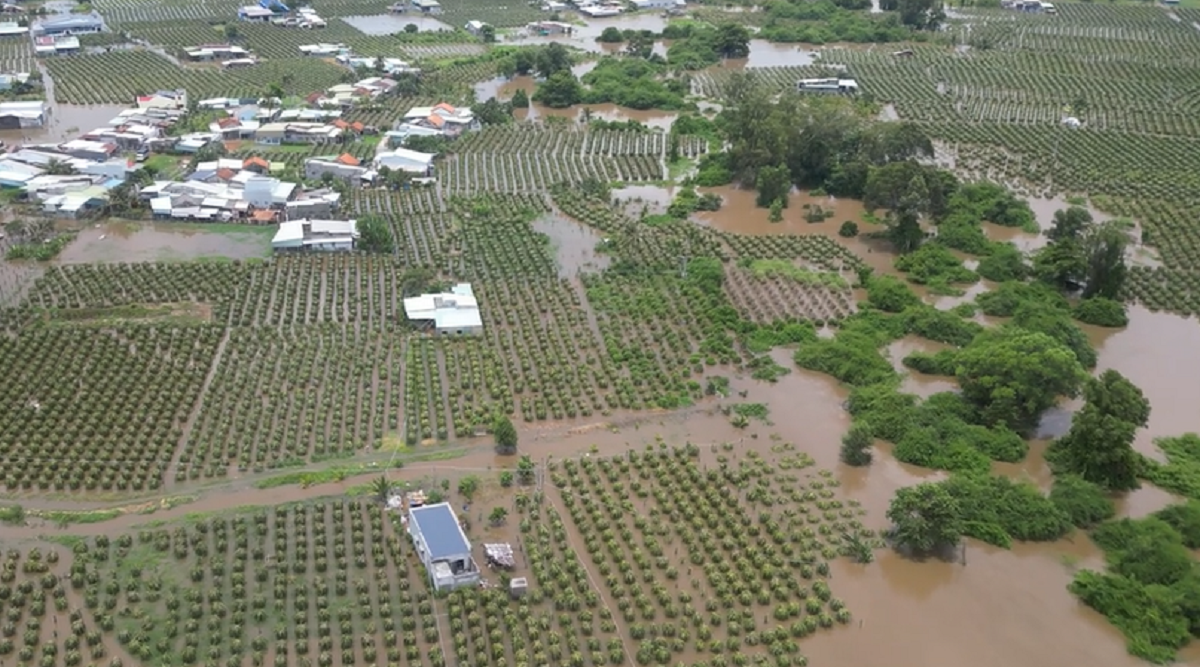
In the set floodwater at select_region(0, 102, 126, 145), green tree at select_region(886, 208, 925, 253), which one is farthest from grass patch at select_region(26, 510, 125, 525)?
floodwater at select_region(0, 102, 126, 145)

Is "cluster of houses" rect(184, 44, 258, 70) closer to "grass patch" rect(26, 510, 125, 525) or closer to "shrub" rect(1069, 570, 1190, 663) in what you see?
"grass patch" rect(26, 510, 125, 525)

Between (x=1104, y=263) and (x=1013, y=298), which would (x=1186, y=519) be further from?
(x=1104, y=263)

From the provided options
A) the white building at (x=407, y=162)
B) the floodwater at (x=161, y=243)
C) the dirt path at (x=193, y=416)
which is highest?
the white building at (x=407, y=162)

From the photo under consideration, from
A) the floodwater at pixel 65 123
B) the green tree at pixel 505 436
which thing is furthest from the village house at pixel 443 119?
the green tree at pixel 505 436

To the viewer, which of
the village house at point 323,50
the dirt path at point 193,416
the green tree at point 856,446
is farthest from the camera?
the village house at point 323,50

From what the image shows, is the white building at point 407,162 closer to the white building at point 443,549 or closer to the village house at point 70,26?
the white building at point 443,549

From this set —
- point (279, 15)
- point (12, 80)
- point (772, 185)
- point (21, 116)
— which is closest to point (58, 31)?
point (12, 80)

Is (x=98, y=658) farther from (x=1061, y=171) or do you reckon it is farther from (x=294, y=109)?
(x=1061, y=171)
